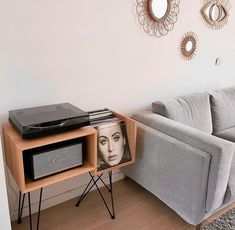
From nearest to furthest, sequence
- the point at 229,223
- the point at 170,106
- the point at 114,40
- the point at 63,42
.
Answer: the point at 63,42 → the point at 229,223 → the point at 114,40 → the point at 170,106

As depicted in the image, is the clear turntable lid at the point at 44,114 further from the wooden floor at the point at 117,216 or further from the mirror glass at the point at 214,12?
the mirror glass at the point at 214,12

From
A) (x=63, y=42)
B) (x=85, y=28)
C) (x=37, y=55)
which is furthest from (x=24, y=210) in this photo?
(x=85, y=28)

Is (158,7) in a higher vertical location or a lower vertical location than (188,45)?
higher

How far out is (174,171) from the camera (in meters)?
1.76

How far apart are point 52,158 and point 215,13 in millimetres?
2203

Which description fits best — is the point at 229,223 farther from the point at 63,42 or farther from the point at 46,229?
the point at 63,42

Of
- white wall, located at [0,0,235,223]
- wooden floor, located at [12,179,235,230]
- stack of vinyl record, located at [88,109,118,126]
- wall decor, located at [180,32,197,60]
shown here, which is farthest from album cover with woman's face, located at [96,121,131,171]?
wall decor, located at [180,32,197,60]

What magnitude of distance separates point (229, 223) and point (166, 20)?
172cm

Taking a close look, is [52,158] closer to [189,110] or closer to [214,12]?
[189,110]

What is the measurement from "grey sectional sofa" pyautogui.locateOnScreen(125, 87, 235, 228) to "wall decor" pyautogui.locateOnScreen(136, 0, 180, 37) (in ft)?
2.08

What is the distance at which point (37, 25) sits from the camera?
161cm

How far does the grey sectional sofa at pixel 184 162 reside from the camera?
1.61 metres

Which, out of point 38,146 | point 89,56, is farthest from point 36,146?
point 89,56

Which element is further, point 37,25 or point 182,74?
point 182,74
